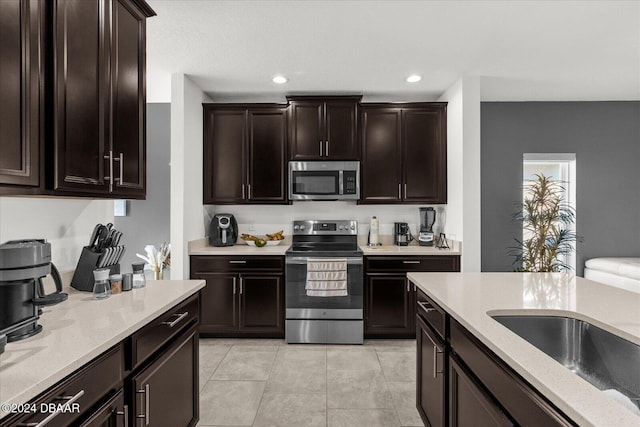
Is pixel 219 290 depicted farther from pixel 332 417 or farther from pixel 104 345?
pixel 104 345

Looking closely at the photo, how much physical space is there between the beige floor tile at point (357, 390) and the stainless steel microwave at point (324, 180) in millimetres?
1811

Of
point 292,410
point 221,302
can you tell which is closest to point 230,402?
point 292,410

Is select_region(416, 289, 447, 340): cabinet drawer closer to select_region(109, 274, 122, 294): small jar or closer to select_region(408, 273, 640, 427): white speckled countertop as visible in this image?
select_region(408, 273, 640, 427): white speckled countertop

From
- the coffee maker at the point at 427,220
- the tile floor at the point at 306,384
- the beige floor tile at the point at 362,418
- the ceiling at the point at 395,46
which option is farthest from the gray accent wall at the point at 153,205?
the coffee maker at the point at 427,220

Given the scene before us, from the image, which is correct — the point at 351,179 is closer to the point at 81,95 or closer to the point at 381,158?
the point at 381,158

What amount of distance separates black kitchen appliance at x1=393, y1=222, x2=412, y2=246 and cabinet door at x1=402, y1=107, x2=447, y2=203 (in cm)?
34

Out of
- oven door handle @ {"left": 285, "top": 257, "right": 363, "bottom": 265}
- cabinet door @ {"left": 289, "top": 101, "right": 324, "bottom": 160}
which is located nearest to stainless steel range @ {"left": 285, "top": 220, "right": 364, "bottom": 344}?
oven door handle @ {"left": 285, "top": 257, "right": 363, "bottom": 265}

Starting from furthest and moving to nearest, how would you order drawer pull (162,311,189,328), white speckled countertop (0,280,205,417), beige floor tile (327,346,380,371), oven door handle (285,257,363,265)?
oven door handle (285,257,363,265) → beige floor tile (327,346,380,371) → drawer pull (162,311,189,328) → white speckled countertop (0,280,205,417)

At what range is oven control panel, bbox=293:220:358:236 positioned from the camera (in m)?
4.14

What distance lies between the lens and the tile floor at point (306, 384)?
90.0 inches

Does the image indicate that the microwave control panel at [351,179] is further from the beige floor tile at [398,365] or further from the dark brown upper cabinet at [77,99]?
the dark brown upper cabinet at [77,99]

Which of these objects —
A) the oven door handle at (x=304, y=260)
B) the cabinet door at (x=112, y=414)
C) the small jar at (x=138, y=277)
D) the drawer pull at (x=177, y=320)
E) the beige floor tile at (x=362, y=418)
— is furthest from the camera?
the oven door handle at (x=304, y=260)

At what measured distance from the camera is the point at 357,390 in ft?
8.61

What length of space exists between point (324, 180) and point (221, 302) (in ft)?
5.55
